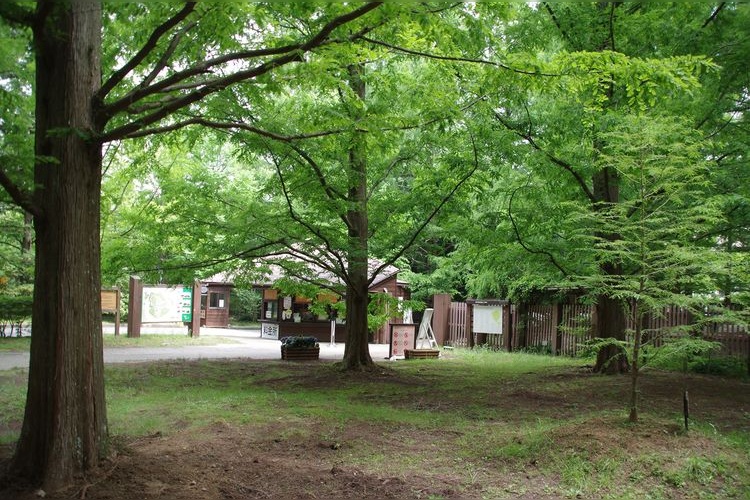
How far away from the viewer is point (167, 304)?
2262 cm

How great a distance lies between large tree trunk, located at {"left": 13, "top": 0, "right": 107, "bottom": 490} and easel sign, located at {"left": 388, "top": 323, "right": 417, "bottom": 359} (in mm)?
12756

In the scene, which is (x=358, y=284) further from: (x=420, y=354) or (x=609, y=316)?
(x=609, y=316)

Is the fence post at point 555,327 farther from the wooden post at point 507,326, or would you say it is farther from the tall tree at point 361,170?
the tall tree at point 361,170

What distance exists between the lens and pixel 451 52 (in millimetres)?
6016

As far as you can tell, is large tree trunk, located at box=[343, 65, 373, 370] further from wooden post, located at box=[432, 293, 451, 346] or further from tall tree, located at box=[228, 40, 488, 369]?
wooden post, located at box=[432, 293, 451, 346]

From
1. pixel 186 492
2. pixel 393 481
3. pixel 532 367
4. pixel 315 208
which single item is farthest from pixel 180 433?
pixel 532 367

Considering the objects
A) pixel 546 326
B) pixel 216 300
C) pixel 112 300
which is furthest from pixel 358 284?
pixel 216 300

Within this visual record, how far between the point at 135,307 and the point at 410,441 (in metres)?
17.0

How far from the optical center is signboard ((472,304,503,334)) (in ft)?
68.1

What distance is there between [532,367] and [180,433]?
10.3m

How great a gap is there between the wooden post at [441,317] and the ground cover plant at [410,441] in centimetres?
1220

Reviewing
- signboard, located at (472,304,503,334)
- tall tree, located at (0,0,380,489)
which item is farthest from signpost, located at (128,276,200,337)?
tall tree, located at (0,0,380,489)

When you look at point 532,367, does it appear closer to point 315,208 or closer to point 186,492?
point 315,208

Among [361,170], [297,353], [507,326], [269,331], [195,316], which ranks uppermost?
[361,170]
